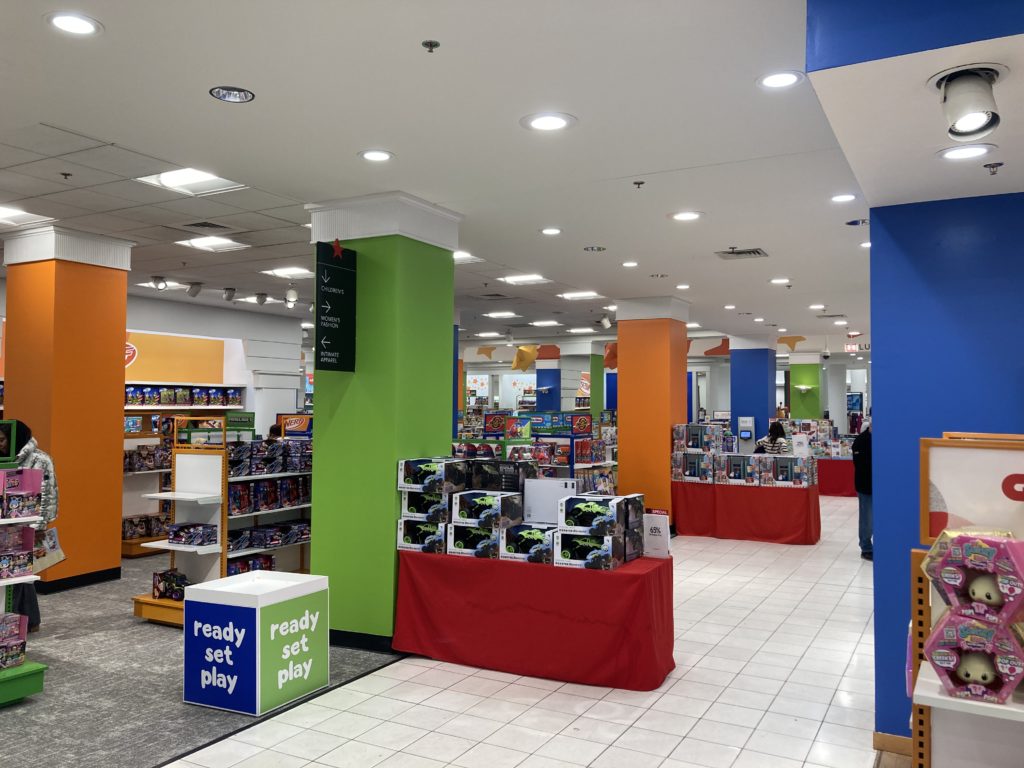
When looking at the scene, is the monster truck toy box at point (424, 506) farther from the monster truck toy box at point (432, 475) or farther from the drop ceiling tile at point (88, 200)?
the drop ceiling tile at point (88, 200)

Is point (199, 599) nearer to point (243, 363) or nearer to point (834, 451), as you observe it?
point (243, 363)

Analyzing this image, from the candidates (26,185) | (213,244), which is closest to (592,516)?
(26,185)

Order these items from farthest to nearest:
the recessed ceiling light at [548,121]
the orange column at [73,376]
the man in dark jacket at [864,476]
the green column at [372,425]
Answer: the man in dark jacket at [864,476], the orange column at [73,376], the green column at [372,425], the recessed ceiling light at [548,121]

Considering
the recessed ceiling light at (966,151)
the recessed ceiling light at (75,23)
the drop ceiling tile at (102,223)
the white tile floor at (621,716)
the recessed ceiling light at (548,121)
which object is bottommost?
the white tile floor at (621,716)

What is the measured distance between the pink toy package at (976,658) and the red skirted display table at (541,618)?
3147 mm

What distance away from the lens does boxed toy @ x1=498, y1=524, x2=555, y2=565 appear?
212 inches

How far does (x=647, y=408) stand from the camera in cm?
1163

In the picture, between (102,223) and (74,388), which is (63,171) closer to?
(102,223)

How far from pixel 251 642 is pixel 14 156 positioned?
A: 3.71m

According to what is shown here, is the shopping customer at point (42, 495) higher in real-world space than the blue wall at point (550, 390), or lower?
lower

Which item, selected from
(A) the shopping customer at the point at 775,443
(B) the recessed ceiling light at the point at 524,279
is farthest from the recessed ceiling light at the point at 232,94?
(A) the shopping customer at the point at 775,443

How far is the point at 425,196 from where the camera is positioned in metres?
6.10

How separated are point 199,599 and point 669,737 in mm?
2919

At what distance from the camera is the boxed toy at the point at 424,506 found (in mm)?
5828
